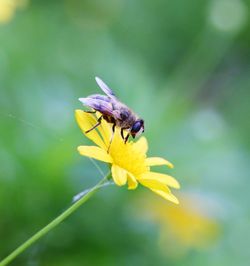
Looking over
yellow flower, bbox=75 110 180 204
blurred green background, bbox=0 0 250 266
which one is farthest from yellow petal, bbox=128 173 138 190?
blurred green background, bbox=0 0 250 266

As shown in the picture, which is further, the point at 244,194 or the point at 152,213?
the point at 244,194

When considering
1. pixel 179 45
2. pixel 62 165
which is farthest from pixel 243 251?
pixel 179 45

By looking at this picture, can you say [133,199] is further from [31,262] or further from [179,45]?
[179,45]

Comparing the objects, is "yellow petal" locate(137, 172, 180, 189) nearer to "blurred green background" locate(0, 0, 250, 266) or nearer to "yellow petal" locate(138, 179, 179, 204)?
"yellow petal" locate(138, 179, 179, 204)

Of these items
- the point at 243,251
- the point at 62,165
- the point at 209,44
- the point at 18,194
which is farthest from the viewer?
the point at 209,44

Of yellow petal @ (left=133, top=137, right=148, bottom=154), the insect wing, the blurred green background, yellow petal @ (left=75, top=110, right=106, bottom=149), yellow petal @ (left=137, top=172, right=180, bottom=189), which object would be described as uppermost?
the blurred green background

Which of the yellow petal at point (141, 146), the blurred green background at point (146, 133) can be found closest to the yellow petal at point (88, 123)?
the yellow petal at point (141, 146)

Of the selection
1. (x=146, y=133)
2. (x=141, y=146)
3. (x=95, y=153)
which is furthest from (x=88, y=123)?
(x=146, y=133)
